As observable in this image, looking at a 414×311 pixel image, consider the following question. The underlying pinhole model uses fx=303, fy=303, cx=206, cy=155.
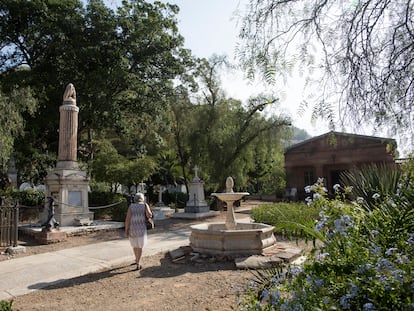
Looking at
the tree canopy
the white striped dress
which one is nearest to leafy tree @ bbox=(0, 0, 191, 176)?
the tree canopy

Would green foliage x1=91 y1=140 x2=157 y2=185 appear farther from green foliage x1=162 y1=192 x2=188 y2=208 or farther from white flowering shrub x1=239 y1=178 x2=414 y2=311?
white flowering shrub x1=239 y1=178 x2=414 y2=311

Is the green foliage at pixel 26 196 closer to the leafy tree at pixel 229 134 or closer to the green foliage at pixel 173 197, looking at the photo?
the leafy tree at pixel 229 134

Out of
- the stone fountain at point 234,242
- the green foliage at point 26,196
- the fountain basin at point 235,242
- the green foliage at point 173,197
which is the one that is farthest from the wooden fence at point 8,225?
the green foliage at point 173,197

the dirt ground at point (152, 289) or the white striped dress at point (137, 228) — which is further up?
the white striped dress at point (137, 228)

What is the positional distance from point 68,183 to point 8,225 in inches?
133

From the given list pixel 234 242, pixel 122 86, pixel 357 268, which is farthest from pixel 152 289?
pixel 122 86

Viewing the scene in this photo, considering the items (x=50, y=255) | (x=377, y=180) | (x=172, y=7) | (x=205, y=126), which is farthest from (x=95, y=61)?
(x=377, y=180)

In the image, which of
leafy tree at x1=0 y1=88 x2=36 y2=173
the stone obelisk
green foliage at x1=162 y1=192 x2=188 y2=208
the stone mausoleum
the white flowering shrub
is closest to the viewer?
the white flowering shrub

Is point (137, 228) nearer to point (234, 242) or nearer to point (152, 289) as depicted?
point (152, 289)

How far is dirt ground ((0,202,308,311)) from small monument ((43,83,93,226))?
6.03m

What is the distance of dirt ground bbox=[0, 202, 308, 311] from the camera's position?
4.64 m

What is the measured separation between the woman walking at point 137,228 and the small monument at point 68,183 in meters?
5.75

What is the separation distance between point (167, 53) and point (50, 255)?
53.2ft

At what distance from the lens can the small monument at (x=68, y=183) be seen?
39.2ft
